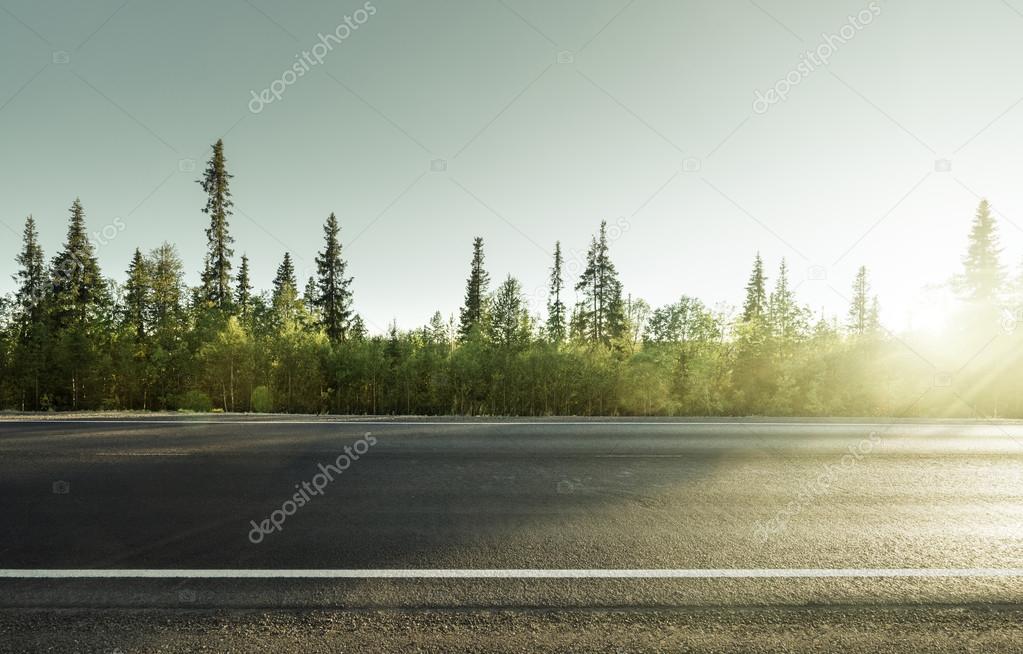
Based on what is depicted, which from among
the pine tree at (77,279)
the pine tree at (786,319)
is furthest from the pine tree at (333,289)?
the pine tree at (786,319)

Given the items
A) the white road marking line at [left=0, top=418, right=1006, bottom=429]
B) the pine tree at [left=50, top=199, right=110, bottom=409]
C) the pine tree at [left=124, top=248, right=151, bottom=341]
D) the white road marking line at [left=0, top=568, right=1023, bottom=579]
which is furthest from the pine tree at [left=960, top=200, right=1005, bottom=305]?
the pine tree at [left=124, top=248, right=151, bottom=341]

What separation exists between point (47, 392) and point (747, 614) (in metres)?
31.1

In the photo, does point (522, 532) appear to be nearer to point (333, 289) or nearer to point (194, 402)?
point (194, 402)

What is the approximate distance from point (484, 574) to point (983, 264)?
5458 cm

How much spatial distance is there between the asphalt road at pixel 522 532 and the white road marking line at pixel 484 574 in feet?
0.20

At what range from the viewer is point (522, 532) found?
14.6 ft

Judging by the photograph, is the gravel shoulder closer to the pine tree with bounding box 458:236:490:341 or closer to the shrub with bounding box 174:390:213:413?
the shrub with bounding box 174:390:213:413

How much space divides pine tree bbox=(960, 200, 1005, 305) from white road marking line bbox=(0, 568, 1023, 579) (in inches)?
1954

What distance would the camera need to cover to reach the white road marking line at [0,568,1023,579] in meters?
3.56

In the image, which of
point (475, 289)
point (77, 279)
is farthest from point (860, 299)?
point (77, 279)

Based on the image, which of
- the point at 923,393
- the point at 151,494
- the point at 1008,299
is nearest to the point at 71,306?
the point at 151,494

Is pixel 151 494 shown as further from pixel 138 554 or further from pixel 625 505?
pixel 625 505

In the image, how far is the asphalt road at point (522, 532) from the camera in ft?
10.2

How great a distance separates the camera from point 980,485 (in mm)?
6152
